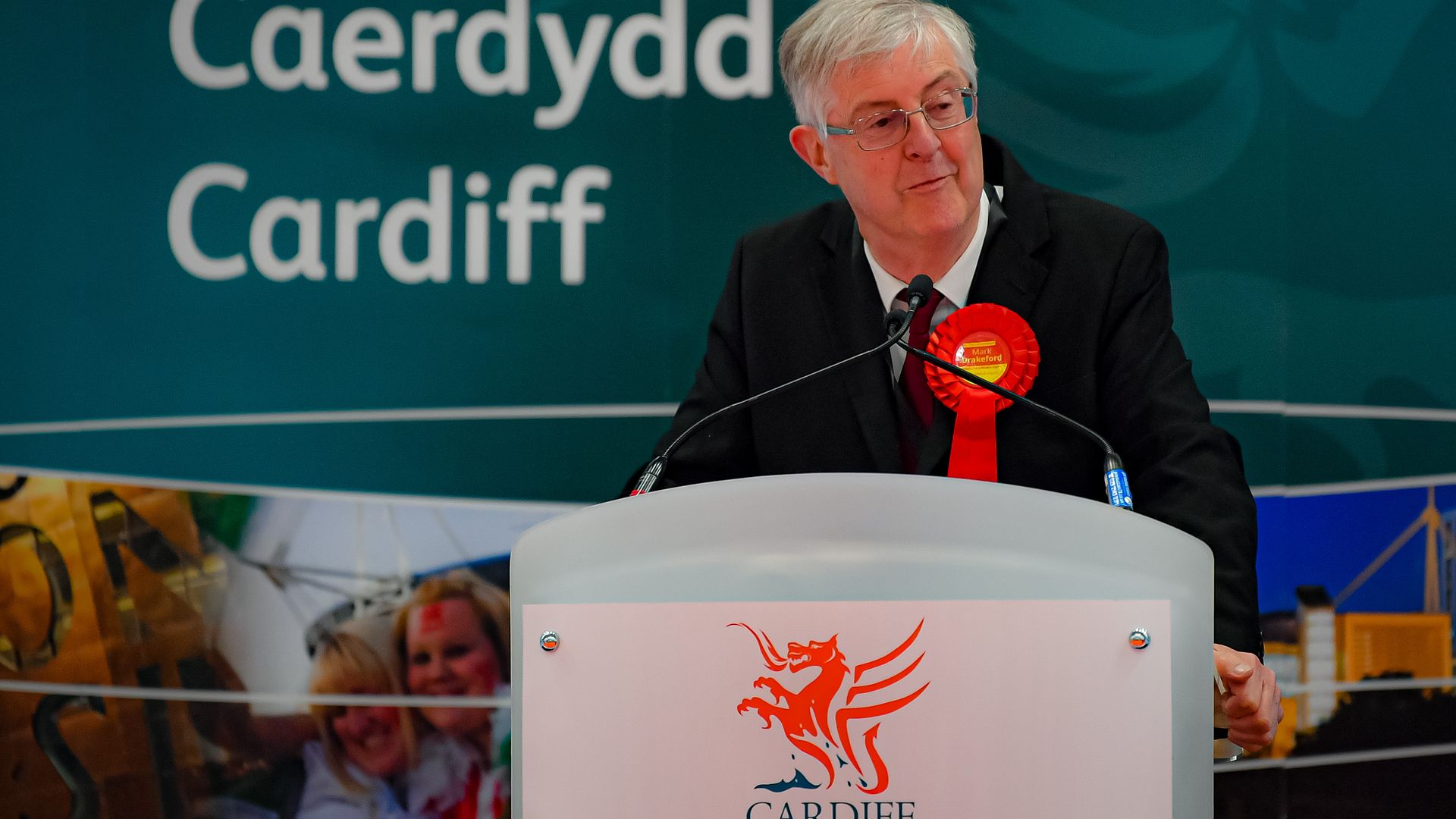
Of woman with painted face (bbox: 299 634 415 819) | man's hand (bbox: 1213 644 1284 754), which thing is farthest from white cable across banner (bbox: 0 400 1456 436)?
man's hand (bbox: 1213 644 1284 754)

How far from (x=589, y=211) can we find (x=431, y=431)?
1.77 feet

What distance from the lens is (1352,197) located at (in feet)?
8.16

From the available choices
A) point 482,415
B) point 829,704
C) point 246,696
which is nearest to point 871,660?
point 829,704

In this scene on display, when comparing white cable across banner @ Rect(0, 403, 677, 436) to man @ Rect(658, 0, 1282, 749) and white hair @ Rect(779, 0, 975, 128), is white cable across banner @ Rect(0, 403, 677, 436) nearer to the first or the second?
man @ Rect(658, 0, 1282, 749)

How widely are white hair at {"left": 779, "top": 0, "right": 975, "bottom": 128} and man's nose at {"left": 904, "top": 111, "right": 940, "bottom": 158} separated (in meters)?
0.07

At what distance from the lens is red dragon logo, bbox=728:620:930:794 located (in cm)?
79

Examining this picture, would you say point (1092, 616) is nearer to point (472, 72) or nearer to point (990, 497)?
point (990, 497)

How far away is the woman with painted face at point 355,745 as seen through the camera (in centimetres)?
253

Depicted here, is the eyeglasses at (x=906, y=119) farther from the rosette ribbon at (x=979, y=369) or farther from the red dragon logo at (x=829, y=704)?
the red dragon logo at (x=829, y=704)

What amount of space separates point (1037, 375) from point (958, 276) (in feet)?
0.57

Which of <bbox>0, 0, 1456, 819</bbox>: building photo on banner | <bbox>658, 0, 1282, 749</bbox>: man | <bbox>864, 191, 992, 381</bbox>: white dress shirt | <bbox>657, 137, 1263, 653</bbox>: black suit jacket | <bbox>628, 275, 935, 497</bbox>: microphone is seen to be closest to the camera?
<bbox>628, 275, 935, 497</bbox>: microphone

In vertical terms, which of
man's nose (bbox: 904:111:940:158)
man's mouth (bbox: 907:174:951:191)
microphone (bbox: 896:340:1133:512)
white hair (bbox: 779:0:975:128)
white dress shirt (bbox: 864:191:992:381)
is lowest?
microphone (bbox: 896:340:1133:512)

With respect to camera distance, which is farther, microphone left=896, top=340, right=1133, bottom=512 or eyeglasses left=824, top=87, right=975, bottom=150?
eyeglasses left=824, top=87, right=975, bottom=150

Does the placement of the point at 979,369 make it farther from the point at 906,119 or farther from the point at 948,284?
the point at 906,119
